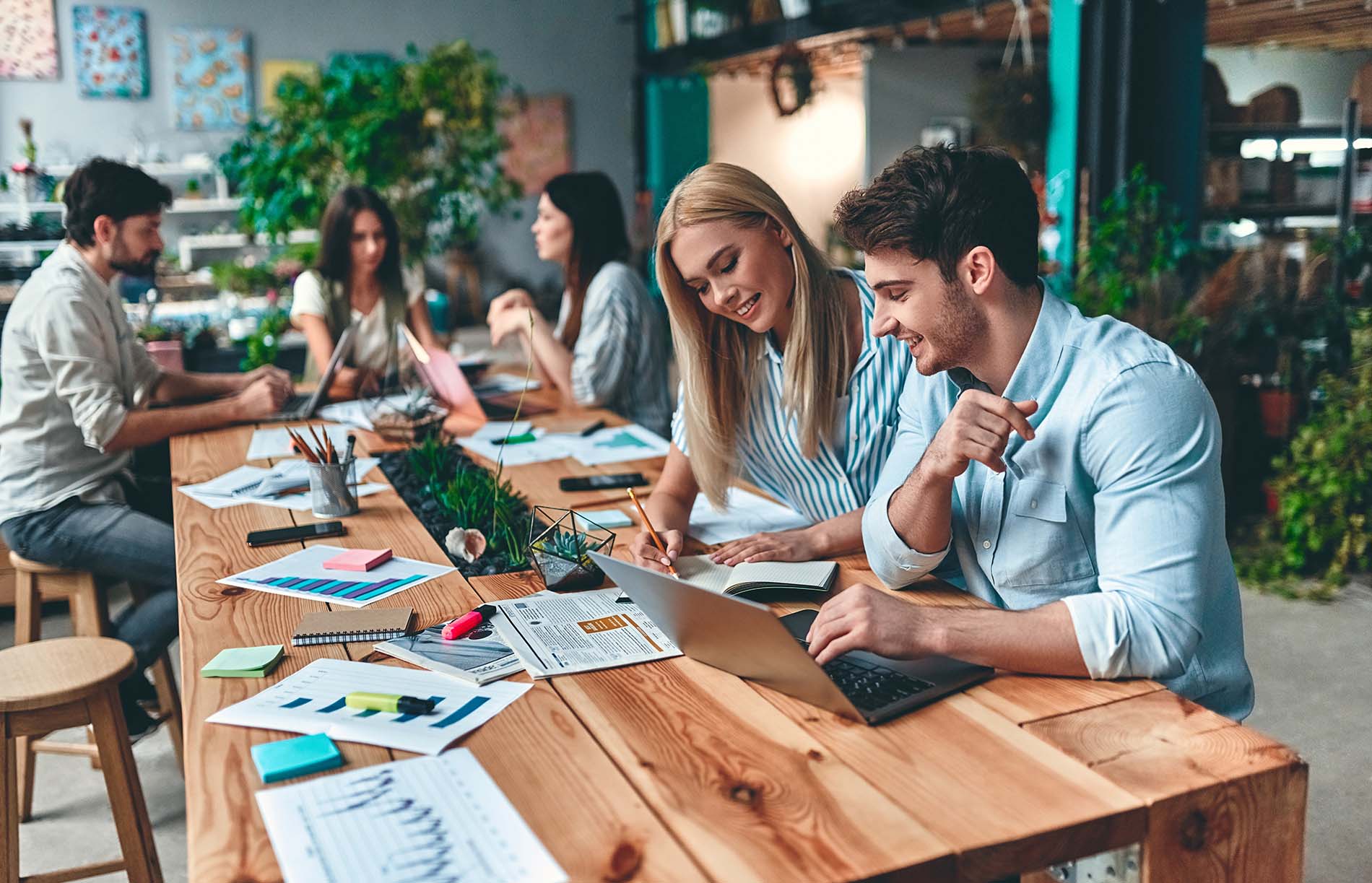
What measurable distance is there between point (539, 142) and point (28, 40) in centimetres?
457

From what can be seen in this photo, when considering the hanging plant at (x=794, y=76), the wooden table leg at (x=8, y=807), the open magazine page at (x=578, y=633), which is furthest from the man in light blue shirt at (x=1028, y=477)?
the hanging plant at (x=794, y=76)

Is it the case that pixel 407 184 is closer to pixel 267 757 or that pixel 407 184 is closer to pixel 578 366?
pixel 578 366

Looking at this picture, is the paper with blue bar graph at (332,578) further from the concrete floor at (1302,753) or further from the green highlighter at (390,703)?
the concrete floor at (1302,753)

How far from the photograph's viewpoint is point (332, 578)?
1.87 m

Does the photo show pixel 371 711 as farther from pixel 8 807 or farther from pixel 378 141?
pixel 378 141

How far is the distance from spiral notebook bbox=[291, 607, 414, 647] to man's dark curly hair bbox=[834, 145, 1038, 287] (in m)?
0.83

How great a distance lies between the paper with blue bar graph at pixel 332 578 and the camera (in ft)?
5.86

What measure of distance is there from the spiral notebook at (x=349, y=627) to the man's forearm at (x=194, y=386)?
2.25 m

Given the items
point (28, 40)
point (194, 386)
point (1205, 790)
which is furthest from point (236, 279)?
point (1205, 790)

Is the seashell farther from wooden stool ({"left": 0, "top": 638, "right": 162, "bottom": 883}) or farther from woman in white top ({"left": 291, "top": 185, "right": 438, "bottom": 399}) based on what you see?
woman in white top ({"left": 291, "top": 185, "right": 438, "bottom": 399})

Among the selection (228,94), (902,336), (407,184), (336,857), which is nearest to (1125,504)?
(902,336)

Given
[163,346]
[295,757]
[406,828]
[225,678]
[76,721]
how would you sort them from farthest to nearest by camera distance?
1. [163,346]
2. [76,721]
3. [225,678]
4. [295,757]
5. [406,828]

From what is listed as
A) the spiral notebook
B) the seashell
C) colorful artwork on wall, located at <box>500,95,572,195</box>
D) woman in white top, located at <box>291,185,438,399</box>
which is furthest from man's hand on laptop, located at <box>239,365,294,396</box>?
colorful artwork on wall, located at <box>500,95,572,195</box>

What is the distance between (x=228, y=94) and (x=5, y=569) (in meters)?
8.07
